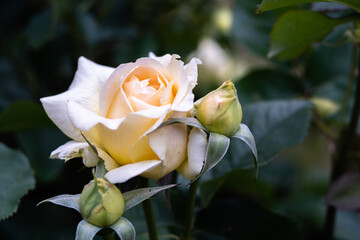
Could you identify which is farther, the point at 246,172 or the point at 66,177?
the point at 66,177

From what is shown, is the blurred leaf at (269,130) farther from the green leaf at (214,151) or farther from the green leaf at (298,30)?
the green leaf at (214,151)

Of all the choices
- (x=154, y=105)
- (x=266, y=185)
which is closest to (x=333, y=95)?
(x=266, y=185)

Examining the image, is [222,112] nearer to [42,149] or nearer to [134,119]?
[134,119]

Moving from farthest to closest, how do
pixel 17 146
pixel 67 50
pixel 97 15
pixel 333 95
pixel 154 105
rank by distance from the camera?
pixel 97 15 < pixel 67 50 < pixel 17 146 < pixel 333 95 < pixel 154 105

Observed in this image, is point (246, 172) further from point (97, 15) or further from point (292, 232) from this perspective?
point (97, 15)

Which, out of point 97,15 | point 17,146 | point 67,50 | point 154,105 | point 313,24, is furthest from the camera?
point 97,15

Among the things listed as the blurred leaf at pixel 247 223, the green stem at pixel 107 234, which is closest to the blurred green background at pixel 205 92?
the blurred leaf at pixel 247 223

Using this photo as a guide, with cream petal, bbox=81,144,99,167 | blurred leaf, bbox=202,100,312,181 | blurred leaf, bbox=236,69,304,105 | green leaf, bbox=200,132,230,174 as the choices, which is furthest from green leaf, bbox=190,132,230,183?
blurred leaf, bbox=236,69,304,105
